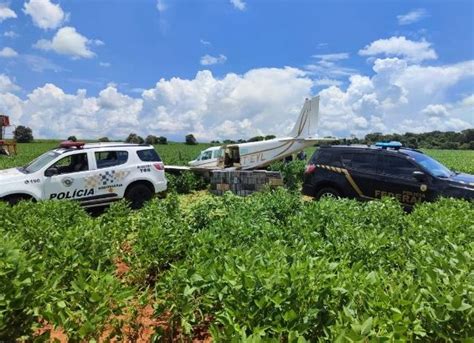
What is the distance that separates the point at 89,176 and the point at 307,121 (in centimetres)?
1901

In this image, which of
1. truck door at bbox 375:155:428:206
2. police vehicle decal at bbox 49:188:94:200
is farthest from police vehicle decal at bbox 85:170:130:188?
truck door at bbox 375:155:428:206

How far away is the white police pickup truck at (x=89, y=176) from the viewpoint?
984 centimetres

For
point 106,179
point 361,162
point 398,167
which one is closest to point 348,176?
point 361,162

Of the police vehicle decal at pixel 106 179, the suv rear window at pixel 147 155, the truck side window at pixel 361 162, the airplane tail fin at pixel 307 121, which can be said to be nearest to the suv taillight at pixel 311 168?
the truck side window at pixel 361 162

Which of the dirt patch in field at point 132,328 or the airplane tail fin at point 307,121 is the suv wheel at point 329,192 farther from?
the airplane tail fin at point 307,121

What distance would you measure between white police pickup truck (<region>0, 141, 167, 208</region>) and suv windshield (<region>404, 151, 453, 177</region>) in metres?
7.63

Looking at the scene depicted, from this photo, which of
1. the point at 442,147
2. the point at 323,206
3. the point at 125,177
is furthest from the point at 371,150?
the point at 442,147

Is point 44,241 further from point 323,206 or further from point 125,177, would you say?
point 125,177

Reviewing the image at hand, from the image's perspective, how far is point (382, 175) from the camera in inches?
396

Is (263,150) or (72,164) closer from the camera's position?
(72,164)

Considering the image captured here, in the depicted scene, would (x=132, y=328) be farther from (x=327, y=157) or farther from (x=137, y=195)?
(x=327, y=157)

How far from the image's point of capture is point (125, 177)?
11336 mm

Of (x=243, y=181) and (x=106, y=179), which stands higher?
(x=106, y=179)

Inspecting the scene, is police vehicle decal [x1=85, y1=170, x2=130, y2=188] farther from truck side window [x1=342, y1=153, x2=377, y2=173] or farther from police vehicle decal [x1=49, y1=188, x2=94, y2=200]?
truck side window [x1=342, y1=153, x2=377, y2=173]
